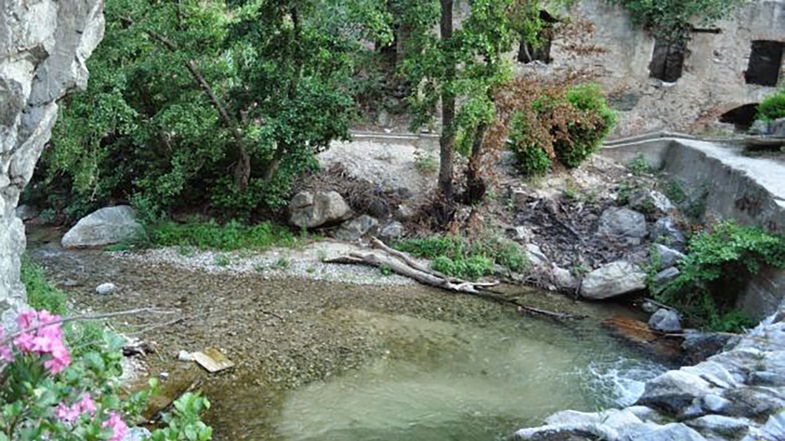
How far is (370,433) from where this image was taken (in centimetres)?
625

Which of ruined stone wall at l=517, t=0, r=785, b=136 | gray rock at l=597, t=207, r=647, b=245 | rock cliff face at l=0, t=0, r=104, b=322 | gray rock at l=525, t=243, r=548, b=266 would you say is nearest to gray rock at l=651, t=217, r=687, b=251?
gray rock at l=597, t=207, r=647, b=245

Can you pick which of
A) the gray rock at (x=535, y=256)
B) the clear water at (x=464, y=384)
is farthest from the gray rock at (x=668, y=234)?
the clear water at (x=464, y=384)

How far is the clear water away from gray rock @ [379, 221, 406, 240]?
2.96 meters

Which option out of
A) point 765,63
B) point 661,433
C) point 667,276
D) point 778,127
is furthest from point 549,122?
point 765,63

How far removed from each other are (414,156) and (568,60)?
5332mm

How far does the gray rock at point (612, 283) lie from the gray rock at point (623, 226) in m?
1.54

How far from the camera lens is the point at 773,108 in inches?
560

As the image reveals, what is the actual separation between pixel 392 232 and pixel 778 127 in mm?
8279

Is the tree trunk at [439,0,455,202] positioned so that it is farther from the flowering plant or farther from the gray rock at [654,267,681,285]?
the flowering plant

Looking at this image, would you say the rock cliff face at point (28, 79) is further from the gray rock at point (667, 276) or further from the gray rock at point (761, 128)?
the gray rock at point (761, 128)

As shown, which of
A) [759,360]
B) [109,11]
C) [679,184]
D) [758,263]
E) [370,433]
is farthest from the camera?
[679,184]

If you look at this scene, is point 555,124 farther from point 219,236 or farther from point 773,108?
point 219,236

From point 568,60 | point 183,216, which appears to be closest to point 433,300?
point 183,216

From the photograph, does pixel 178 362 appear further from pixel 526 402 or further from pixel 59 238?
pixel 59 238
